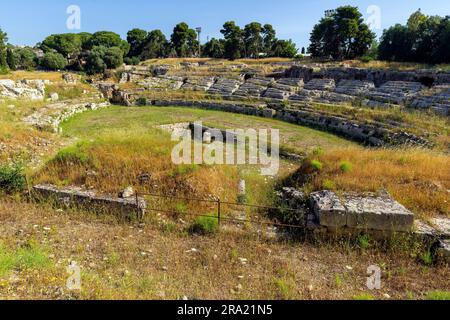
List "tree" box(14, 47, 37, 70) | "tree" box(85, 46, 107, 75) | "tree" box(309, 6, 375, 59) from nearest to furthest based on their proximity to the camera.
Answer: "tree" box(85, 46, 107, 75) → "tree" box(309, 6, 375, 59) → "tree" box(14, 47, 37, 70)

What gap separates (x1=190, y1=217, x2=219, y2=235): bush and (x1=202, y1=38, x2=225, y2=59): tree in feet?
212

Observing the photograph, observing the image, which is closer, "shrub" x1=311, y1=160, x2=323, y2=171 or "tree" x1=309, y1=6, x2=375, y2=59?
"shrub" x1=311, y1=160, x2=323, y2=171

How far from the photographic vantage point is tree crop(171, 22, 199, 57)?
2731 inches

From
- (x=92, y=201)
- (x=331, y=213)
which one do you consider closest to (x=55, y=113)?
(x=92, y=201)

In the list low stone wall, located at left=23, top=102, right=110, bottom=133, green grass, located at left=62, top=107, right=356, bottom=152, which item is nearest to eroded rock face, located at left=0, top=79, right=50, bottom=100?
low stone wall, located at left=23, top=102, right=110, bottom=133

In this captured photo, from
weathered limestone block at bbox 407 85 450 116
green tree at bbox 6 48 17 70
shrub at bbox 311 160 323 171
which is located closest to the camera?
shrub at bbox 311 160 323 171

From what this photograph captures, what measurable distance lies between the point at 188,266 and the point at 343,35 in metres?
48.4

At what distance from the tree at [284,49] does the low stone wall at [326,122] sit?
41002mm

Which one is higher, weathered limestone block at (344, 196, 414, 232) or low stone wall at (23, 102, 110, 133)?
low stone wall at (23, 102, 110, 133)

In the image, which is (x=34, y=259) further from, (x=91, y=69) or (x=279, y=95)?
(x=91, y=69)

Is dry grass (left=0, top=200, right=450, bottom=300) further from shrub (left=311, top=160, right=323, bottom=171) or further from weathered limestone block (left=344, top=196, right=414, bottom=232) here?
shrub (left=311, top=160, right=323, bottom=171)

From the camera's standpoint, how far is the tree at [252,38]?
62500 millimetres

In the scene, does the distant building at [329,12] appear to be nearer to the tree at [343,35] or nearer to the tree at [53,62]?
the tree at [343,35]

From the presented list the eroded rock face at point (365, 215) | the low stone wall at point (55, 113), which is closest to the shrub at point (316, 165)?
the eroded rock face at point (365, 215)
